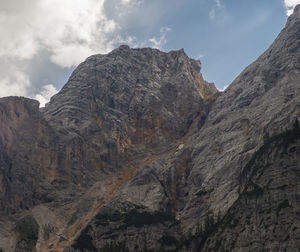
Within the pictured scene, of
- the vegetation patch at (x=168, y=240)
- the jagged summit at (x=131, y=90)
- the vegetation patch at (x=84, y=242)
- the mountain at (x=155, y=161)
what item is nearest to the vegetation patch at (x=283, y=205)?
the mountain at (x=155, y=161)

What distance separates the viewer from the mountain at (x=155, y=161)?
84.4 meters

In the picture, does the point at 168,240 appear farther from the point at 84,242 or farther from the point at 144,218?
the point at 84,242

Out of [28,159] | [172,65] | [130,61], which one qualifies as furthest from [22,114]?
[172,65]

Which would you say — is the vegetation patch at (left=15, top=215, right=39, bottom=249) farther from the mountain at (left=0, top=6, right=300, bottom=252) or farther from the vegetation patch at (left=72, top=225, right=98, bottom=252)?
the vegetation patch at (left=72, top=225, right=98, bottom=252)

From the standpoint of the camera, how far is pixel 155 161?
131125 millimetres

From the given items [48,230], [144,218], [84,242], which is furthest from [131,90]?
[84,242]

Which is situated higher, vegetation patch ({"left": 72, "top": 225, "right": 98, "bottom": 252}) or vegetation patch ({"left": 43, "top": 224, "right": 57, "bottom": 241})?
vegetation patch ({"left": 43, "top": 224, "right": 57, "bottom": 241})

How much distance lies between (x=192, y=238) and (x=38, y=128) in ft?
248

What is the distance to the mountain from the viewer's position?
277ft

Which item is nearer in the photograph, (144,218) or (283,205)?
(283,205)

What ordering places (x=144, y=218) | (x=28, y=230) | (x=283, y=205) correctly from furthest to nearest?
(x=144, y=218) → (x=28, y=230) → (x=283, y=205)

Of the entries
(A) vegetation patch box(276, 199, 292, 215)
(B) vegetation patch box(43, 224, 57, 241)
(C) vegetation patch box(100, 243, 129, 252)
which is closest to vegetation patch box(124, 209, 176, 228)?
(C) vegetation patch box(100, 243, 129, 252)

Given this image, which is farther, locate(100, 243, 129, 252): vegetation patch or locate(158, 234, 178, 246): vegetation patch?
locate(100, 243, 129, 252): vegetation patch

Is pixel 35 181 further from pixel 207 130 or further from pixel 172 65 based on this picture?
pixel 172 65
